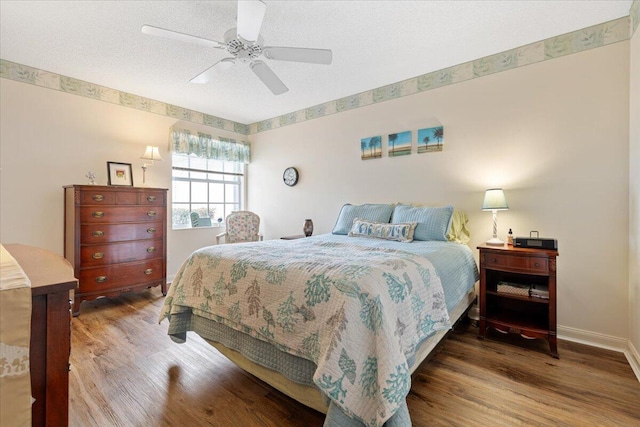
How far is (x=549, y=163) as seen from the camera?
2533 millimetres

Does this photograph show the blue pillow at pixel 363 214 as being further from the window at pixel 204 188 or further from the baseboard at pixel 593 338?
the window at pixel 204 188

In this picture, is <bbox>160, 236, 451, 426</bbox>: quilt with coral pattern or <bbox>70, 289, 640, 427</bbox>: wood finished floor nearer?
<bbox>160, 236, 451, 426</bbox>: quilt with coral pattern

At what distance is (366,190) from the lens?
3.69 metres

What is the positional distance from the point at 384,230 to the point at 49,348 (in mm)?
2447

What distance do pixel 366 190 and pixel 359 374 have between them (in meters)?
2.71

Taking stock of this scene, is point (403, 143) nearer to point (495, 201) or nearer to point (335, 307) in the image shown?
point (495, 201)

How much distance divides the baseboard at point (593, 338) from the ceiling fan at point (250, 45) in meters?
3.00

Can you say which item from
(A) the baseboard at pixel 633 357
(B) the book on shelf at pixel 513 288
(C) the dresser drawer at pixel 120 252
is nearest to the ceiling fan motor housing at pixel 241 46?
(C) the dresser drawer at pixel 120 252

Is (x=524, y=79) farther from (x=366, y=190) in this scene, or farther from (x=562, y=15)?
(x=366, y=190)

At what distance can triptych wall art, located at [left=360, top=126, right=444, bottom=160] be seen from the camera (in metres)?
3.14

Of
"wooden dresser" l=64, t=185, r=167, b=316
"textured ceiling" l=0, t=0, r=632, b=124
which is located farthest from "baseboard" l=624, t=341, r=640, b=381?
"wooden dresser" l=64, t=185, r=167, b=316

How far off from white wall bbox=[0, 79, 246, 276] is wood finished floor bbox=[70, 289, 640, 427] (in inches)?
60.4

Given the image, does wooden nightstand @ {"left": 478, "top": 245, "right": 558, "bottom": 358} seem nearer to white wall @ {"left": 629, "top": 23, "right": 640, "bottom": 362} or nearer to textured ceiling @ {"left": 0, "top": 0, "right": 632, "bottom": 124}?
white wall @ {"left": 629, "top": 23, "right": 640, "bottom": 362}

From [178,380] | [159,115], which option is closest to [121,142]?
[159,115]
